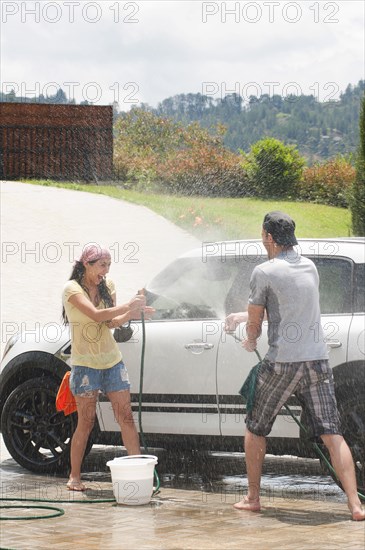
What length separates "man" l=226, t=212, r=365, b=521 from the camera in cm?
779

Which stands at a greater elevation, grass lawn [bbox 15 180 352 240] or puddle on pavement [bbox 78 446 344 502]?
grass lawn [bbox 15 180 352 240]

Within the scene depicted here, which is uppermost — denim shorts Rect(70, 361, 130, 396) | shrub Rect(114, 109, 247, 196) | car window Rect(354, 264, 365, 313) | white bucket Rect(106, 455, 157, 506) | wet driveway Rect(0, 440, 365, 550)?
shrub Rect(114, 109, 247, 196)

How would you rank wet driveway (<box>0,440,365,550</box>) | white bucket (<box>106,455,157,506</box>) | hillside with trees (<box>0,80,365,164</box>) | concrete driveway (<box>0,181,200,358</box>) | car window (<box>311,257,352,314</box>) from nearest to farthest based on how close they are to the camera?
1. wet driveway (<box>0,440,365,550</box>)
2. white bucket (<box>106,455,157,506</box>)
3. car window (<box>311,257,352,314</box>)
4. concrete driveway (<box>0,181,200,358</box>)
5. hillside with trees (<box>0,80,365,164</box>)

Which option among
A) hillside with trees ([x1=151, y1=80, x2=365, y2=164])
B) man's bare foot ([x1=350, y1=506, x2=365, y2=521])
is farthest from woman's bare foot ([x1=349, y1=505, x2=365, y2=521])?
hillside with trees ([x1=151, y1=80, x2=365, y2=164])

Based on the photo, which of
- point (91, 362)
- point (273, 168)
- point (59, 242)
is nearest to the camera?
point (91, 362)

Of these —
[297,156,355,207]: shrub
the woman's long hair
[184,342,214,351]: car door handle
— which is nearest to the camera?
[184,342,214,351]: car door handle

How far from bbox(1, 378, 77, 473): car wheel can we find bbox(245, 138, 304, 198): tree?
2788 cm

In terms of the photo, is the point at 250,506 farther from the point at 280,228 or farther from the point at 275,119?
the point at 275,119

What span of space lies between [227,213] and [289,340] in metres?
24.7

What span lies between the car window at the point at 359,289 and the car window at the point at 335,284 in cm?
5

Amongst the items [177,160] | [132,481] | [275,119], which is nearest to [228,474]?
[132,481]

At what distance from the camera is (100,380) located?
8977 millimetres

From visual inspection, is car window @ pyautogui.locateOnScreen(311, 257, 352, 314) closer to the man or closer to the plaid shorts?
the man

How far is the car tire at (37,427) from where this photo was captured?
31.7ft
